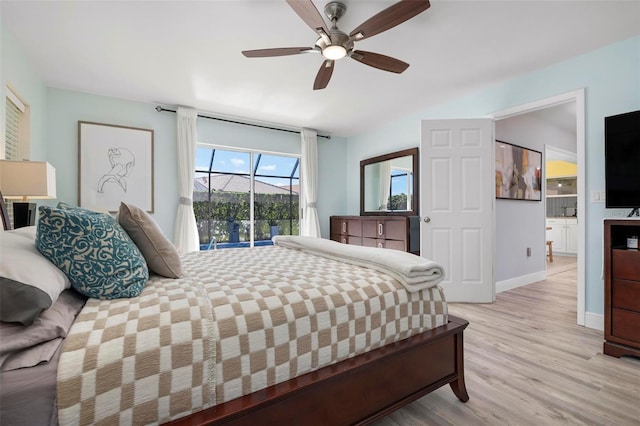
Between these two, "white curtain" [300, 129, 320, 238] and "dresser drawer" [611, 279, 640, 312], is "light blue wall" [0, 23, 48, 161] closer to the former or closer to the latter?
"white curtain" [300, 129, 320, 238]

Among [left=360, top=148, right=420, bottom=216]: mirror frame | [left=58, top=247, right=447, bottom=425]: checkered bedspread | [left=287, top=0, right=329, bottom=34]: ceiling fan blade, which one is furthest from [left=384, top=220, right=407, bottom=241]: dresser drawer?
[left=287, top=0, right=329, bottom=34]: ceiling fan blade

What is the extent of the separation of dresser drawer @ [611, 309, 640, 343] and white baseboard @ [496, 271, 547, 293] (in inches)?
64.7

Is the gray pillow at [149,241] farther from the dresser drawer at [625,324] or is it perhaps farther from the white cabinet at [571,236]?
the white cabinet at [571,236]

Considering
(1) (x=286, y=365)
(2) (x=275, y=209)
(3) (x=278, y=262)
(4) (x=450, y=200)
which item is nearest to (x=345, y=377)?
(1) (x=286, y=365)

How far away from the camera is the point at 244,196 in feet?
15.5

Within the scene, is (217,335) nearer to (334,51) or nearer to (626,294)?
(334,51)

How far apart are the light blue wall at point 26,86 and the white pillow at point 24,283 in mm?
1945

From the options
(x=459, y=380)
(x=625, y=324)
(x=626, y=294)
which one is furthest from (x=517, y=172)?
(x=459, y=380)

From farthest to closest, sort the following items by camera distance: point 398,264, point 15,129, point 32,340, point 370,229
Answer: point 370,229, point 15,129, point 398,264, point 32,340

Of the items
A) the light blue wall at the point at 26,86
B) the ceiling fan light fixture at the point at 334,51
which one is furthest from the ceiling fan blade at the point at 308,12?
the light blue wall at the point at 26,86

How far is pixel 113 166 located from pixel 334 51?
3130 millimetres

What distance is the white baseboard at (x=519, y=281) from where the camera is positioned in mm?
3795

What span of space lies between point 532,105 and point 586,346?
2.29 metres

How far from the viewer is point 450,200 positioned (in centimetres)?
353
